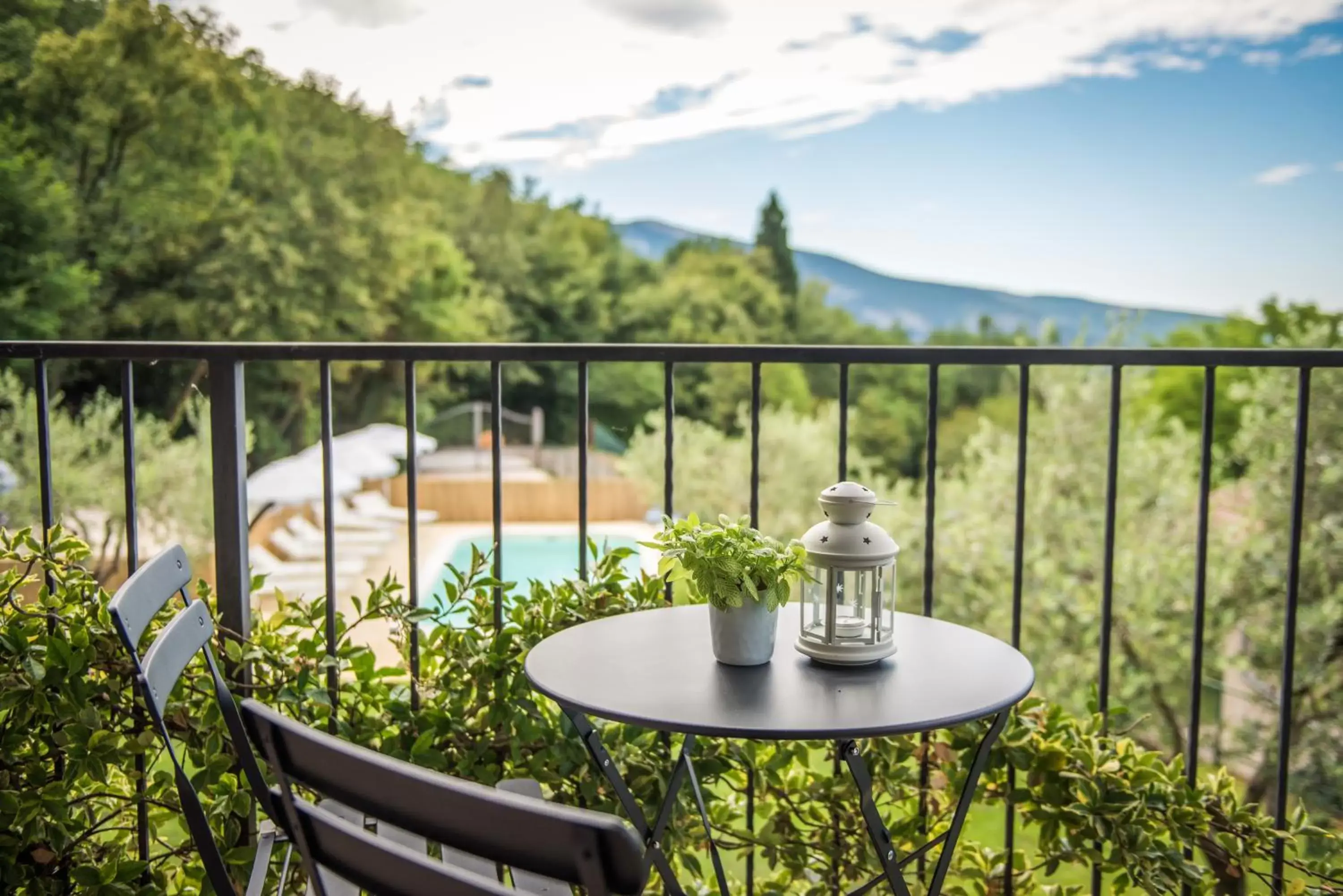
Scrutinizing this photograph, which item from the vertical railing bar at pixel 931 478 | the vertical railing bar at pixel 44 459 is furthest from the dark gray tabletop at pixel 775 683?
the vertical railing bar at pixel 44 459

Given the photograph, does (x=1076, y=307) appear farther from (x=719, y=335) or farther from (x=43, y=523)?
(x=43, y=523)

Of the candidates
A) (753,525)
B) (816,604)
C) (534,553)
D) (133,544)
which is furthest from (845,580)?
(534,553)

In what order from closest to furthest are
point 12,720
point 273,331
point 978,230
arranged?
1. point 12,720
2. point 273,331
3. point 978,230

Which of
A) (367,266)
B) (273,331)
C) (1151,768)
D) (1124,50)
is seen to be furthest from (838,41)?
(1151,768)

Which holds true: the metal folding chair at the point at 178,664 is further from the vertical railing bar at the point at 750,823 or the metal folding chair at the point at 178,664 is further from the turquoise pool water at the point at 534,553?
the turquoise pool water at the point at 534,553

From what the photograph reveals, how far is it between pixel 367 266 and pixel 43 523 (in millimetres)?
18693

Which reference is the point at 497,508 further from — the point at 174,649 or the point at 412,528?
the point at 174,649

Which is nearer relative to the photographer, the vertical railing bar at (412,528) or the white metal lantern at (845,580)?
the white metal lantern at (845,580)

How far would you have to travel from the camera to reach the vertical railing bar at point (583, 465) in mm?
1795

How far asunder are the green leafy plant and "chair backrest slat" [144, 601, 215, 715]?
0.59 m

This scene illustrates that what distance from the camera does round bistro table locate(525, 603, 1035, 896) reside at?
1.17m

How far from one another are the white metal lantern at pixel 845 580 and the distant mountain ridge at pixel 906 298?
83.6 ft

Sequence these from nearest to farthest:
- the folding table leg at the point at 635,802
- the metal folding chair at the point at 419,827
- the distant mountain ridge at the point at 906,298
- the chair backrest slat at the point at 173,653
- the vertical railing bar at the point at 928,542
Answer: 1. the metal folding chair at the point at 419,827
2. the chair backrest slat at the point at 173,653
3. the folding table leg at the point at 635,802
4. the vertical railing bar at the point at 928,542
5. the distant mountain ridge at the point at 906,298

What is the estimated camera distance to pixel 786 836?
6.20ft
